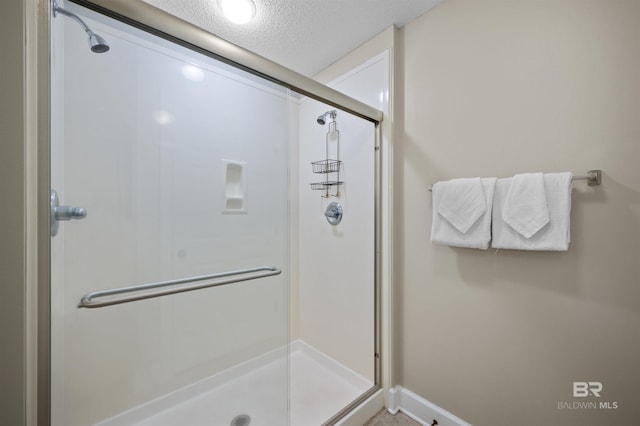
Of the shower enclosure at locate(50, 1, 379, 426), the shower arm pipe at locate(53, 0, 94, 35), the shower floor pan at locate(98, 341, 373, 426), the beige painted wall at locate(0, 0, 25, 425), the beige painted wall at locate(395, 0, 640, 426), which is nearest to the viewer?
the beige painted wall at locate(0, 0, 25, 425)

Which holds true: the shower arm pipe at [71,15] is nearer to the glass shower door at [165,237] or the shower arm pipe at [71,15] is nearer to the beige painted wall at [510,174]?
the glass shower door at [165,237]

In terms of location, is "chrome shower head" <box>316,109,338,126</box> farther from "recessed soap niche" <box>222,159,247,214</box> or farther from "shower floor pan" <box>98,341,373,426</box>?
"shower floor pan" <box>98,341,373,426</box>

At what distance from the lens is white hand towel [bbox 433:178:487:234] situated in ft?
3.74

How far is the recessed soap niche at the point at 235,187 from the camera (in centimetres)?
138

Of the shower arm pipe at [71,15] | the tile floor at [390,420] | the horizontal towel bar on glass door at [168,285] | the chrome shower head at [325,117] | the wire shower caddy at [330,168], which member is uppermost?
the chrome shower head at [325,117]

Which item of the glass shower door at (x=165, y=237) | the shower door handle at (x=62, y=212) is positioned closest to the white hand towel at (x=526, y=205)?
the glass shower door at (x=165, y=237)

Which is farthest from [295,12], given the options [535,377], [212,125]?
[535,377]

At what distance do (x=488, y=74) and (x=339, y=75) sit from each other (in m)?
0.97

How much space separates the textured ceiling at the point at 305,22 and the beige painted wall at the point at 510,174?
18 cm

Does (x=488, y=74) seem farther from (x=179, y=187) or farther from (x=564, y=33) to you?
(x=179, y=187)

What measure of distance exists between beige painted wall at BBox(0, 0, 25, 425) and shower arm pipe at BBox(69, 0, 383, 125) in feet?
0.90

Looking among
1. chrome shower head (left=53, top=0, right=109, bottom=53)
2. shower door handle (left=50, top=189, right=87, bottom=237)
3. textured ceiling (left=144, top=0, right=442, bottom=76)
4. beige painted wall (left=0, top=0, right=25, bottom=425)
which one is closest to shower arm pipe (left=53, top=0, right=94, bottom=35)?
chrome shower head (left=53, top=0, right=109, bottom=53)

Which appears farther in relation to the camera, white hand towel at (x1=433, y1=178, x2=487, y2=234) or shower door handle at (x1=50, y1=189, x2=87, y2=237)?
white hand towel at (x1=433, y1=178, x2=487, y2=234)

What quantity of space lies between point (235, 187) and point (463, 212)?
1158 millimetres
